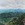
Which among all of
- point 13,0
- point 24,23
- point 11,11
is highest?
point 13,0

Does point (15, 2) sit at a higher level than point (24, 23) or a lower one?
higher

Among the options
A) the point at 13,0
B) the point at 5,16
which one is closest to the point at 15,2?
the point at 13,0

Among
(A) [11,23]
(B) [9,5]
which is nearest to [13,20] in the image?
(A) [11,23]

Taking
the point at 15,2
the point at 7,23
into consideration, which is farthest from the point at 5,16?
the point at 15,2

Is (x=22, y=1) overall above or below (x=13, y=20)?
above

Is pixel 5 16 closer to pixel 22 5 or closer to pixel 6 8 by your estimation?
pixel 6 8

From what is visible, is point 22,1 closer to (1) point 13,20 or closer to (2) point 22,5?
(2) point 22,5

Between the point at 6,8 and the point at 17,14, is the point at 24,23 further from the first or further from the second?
the point at 6,8
